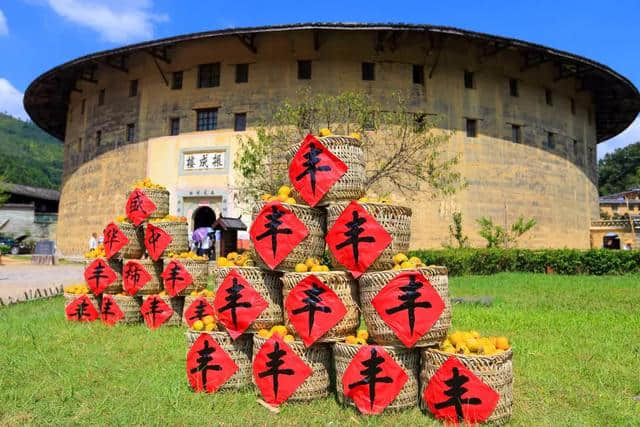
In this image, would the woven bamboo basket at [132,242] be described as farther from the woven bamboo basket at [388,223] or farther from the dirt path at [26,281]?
the woven bamboo basket at [388,223]

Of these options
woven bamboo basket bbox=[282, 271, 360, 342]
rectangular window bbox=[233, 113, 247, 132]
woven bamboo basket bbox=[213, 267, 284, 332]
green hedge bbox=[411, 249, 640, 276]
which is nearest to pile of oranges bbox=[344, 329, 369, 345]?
woven bamboo basket bbox=[282, 271, 360, 342]

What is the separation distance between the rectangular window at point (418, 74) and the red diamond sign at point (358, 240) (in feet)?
49.9

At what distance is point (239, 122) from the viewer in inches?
695

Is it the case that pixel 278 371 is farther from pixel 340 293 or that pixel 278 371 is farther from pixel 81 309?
pixel 81 309

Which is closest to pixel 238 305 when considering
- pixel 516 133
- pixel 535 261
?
pixel 535 261

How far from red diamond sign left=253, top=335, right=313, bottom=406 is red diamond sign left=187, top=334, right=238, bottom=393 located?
36 centimetres

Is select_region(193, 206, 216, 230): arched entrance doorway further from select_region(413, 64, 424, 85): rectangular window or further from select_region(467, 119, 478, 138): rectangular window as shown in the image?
select_region(467, 119, 478, 138): rectangular window

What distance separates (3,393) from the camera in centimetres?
366

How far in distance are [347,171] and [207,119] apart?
49.6 ft

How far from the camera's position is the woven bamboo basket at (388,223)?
3.65 m

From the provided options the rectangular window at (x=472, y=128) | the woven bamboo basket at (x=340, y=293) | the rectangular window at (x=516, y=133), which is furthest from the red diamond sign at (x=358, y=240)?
the rectangular window at (x=516, y=133)

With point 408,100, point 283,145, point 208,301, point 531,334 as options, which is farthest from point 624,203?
point 208,301

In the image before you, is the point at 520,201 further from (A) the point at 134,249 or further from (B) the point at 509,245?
(A) the point at 134,249

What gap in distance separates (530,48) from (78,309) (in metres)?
17.1
